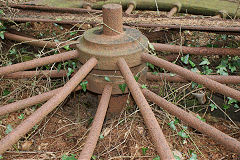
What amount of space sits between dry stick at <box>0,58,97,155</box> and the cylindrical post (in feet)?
1.12

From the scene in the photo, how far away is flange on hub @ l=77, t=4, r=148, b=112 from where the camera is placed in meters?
2.43

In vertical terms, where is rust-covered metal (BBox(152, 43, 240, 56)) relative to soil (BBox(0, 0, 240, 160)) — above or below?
above

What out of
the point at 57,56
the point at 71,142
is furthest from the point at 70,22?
the point at 71,142

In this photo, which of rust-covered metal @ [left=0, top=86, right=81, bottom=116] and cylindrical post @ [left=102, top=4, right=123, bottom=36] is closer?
rust-covered metal @ [left=0, top=86, right=81, bottom=116]

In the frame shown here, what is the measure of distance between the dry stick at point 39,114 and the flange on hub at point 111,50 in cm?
13

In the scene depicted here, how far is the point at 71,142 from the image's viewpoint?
107 inches

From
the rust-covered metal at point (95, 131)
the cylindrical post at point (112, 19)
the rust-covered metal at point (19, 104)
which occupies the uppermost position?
the cylindrical post at point (112, 19)

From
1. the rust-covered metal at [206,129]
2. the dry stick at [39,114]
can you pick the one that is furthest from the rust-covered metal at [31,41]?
the rust-covered metal at [206,129]

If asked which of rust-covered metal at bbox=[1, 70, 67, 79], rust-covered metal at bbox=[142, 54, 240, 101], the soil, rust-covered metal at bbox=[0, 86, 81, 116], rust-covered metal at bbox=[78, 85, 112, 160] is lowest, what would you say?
the soil

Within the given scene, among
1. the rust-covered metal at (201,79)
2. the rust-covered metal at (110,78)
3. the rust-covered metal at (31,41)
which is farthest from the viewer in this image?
the rust-covered metal at (31,41)

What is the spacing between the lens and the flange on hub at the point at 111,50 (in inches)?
95.8

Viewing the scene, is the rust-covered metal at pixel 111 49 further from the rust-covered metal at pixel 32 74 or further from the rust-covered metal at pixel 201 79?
the rust-covered metal at pixel 32 74

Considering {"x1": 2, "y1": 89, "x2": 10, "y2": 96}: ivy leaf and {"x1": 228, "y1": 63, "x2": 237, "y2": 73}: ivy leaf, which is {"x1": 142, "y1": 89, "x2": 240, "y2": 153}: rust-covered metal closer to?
{"x1": 228, "y1": 63, "x2": 237, "y2": 73}: ivy leaf

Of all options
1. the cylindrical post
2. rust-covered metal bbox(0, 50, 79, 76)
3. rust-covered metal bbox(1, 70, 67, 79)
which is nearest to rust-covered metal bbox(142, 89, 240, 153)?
the cylindrical post
